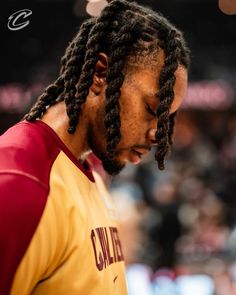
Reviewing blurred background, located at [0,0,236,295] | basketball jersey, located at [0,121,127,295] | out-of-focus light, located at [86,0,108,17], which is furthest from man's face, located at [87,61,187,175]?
blurred background, located at [0,0,236,295]

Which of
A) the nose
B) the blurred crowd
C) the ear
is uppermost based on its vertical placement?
the ear

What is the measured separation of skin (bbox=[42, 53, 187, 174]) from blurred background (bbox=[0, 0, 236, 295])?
35.5 inches

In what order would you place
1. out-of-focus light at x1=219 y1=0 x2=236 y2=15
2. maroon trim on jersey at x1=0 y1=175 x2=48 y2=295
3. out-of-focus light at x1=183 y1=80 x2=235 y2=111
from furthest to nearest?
out-of-focus light at x1=183 y1=80 x2=235 y2=111, out-of-focus light at x1=219 y1=0 x2=236 y2=15, maroon trim on jersey at x1=0 y1=175 x2=48 y2=295

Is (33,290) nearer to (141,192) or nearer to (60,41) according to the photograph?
(60,41)

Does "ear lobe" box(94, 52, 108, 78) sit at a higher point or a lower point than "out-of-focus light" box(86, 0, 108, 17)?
lower

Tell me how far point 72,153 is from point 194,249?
4.32 metres

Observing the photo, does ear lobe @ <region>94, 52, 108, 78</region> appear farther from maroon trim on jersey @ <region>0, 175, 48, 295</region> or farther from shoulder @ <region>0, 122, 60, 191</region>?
maroon trim on jersey @ <region>0, 175, 48, 295</region>

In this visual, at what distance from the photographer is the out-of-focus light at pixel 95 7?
1.57 m

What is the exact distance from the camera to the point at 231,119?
26.6 feet

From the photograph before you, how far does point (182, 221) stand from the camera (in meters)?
5.57

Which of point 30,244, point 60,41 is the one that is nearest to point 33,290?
point 30,244
